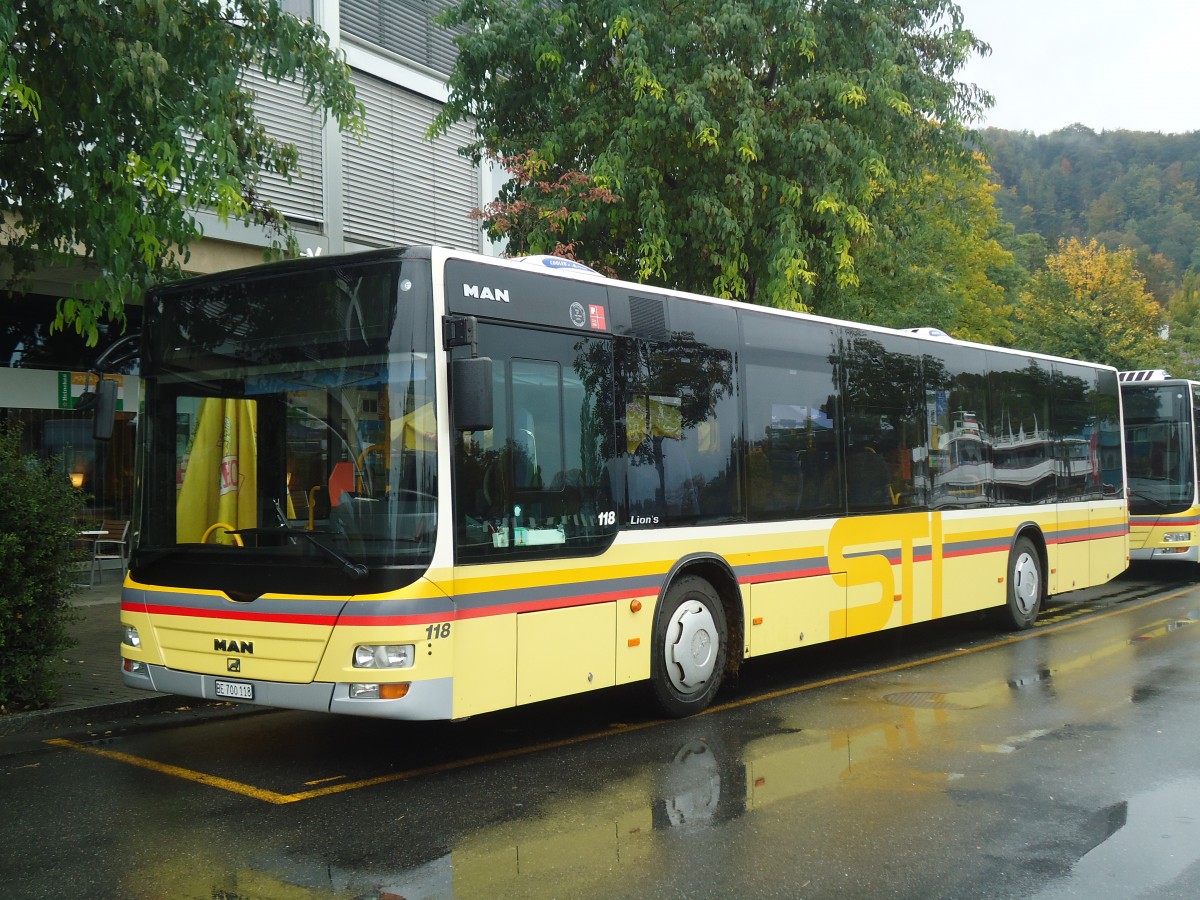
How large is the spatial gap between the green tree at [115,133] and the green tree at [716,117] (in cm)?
534

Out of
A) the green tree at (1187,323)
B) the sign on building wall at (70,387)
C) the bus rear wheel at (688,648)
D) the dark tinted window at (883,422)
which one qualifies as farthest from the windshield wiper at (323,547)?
the green tree at (1187,323)

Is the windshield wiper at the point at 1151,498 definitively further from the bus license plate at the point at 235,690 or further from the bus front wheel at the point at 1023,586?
the bus license plate at the point at 235,690

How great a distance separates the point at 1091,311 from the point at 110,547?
29.3 meters

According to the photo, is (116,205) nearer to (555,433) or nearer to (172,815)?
(555,433)

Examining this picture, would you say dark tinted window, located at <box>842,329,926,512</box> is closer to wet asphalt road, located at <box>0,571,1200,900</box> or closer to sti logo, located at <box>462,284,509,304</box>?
wet asphalt road, located at <box>0,571,1200,900</box>

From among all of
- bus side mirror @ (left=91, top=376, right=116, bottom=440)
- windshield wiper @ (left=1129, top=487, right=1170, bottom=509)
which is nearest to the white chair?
bus side mirror @ (left=91, top=376, right=116, bottom=440)

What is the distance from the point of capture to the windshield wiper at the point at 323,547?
6.58 metres

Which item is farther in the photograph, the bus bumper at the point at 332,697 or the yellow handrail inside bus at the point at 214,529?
the yellow handrail inside bus at the point at 214,529

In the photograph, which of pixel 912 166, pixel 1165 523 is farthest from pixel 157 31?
pixel 1165 523

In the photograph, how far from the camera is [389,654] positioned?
6.57 meters

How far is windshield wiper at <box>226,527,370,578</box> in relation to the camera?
6582mm

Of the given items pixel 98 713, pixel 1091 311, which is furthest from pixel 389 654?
pixel 1091 311

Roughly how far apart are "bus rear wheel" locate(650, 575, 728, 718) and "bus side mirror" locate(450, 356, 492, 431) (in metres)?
2.43

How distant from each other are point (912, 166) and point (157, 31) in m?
11.0
